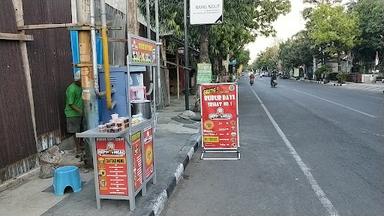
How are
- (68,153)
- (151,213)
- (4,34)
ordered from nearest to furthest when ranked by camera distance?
(151,213) → (4,34) → (68,153)

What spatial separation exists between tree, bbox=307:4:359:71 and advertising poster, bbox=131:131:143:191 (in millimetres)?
46677

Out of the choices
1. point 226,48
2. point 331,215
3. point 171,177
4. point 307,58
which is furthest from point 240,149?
point 307,58

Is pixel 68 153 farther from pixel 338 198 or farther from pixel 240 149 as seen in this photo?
pixel 338 198

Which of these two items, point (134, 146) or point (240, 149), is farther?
point (240, 149)

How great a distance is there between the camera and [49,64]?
771 centimetres

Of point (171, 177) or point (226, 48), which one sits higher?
point (226, 48)

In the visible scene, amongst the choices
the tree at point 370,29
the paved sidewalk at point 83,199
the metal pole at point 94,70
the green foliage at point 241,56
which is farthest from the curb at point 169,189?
the tree at point 370,29

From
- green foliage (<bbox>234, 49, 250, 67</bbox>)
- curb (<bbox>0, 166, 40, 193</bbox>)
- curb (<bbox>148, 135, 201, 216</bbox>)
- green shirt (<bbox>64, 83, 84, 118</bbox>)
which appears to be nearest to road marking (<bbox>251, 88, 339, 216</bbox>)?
curb (<bbox>148, 135, 201, 216</bbox>)

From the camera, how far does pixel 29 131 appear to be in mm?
6801

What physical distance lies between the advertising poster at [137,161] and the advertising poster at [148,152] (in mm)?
233

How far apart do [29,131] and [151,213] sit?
9.62 feet

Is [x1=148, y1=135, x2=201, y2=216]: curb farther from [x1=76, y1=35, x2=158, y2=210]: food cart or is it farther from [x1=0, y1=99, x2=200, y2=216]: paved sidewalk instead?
[x1=76, y1=35, x2=158, y2=210]: food cart

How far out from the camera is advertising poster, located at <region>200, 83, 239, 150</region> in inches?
350

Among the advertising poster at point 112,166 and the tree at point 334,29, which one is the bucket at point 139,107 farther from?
the tree at point 334,29
